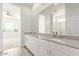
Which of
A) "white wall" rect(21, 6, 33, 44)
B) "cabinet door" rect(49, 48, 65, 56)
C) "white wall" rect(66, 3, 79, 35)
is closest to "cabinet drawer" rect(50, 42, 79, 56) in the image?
"cabinet door" rect(49, 48, 65, 56)

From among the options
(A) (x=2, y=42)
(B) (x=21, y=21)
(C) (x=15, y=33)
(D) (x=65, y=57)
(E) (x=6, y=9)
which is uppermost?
Answer: (E) (x=6, y=9)

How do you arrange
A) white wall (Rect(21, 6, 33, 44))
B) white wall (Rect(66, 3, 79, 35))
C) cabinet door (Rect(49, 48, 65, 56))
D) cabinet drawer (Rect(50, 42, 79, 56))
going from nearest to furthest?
cabinet drawer (Rect(50, 42, 79, 56)), cabinet door (Rect(49, 48, 65, 56)), white wall (Rect(66, 3, 79, 35)), white wall (Rect(21, 6, 33, 44))

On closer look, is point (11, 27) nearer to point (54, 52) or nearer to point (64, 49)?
point (54, 52)

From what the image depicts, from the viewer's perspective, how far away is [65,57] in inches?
62.1

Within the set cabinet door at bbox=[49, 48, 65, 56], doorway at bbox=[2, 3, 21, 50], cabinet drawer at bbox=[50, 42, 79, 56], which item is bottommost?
cabinet door at bbox=[49, 48, 65, 56]

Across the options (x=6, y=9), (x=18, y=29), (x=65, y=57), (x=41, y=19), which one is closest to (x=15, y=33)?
(x=18, y=29)

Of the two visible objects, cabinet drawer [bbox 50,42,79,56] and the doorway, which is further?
the doorway

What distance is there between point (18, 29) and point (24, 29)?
16 cm

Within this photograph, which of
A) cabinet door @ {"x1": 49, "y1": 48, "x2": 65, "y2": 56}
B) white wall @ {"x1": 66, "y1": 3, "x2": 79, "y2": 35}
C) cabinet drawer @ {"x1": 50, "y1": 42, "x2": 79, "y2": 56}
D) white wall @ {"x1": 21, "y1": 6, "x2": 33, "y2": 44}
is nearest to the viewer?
cabinet drawer @ {"x1": 50, "y1": 42, "x2": 79, "y2": 56}

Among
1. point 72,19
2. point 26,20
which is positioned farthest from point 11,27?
point 72,19

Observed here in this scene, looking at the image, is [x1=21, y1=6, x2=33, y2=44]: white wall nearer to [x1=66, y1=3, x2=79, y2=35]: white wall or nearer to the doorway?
the doorway

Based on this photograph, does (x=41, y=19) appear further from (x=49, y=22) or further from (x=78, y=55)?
(x=78, y=55)

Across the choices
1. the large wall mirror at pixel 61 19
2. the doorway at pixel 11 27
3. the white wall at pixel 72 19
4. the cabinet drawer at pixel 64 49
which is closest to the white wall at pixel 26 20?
the doorway at pixel 11 27

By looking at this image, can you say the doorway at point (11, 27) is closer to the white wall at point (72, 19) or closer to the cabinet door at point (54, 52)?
the cabinet door at point (54, 52)
